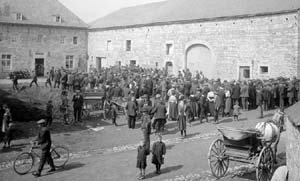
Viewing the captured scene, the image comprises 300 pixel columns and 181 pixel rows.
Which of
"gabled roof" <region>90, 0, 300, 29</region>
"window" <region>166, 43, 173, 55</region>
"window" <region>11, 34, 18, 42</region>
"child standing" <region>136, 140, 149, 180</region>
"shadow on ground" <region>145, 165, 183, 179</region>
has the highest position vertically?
"gabled roof" <region>90, 0, 300, 29</region>

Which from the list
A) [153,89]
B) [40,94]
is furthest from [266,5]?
[40,94]

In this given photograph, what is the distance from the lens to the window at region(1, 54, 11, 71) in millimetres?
36866

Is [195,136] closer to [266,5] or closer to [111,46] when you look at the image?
[266,5]

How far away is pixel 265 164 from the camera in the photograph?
9305 mm

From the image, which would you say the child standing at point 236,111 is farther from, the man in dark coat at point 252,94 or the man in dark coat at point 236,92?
the man in dark coat at point 252,94

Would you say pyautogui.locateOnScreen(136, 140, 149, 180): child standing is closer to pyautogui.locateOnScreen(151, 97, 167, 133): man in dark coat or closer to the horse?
the horse

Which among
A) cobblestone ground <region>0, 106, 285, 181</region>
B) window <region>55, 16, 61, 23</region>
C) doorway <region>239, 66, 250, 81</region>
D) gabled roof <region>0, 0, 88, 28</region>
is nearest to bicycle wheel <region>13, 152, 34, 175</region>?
cobblestone ground <region>0, 106, 285, 181</region>

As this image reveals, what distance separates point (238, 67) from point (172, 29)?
785 cm

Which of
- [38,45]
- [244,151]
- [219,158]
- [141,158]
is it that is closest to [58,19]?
[38,45]

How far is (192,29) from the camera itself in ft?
102

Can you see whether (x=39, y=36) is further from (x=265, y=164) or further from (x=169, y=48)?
(x=265, y=164)

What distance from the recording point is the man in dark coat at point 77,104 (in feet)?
58.7

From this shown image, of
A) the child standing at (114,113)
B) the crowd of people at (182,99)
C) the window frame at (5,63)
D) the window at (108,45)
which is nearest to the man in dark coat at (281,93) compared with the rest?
the crowd of people at (182,99)

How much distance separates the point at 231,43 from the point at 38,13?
22.5 m
